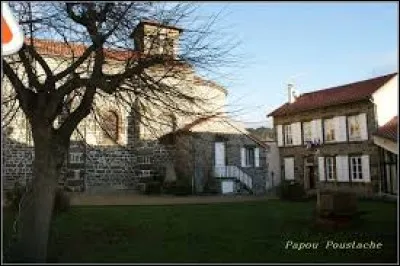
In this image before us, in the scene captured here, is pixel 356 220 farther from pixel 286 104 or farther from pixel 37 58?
pixel 286 104

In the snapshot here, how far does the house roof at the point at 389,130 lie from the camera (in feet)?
82.3

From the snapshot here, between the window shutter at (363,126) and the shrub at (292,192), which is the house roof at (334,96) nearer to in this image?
the window shutter at (363,126)

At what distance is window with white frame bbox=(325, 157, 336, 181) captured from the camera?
30656 millimetres

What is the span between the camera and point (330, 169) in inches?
1219

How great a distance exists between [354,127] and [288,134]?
659cm

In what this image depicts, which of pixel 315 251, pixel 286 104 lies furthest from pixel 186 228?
pixel 286 104

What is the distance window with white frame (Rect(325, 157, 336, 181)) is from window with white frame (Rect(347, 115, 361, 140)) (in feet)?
7.31

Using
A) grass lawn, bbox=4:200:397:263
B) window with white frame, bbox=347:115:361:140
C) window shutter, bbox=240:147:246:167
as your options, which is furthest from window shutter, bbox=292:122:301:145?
grass lawn, bbox=4:200:397:263

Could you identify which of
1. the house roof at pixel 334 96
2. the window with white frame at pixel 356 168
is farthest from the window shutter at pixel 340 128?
the window with white frame at pixel 356 168

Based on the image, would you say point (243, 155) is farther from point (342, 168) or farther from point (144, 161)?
point (144, 161)

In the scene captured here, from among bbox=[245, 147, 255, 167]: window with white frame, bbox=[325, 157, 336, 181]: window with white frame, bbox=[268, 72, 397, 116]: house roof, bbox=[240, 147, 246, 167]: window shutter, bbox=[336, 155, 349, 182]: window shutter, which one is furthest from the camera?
bbox=[245, 147, 255, 167]: window with white frame

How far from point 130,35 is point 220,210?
1048 cm

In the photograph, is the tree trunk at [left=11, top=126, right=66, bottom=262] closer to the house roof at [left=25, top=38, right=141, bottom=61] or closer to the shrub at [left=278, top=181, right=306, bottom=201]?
the house roof at [left=25, top=38, right=141, bottom=61]

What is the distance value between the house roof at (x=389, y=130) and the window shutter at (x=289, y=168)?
8297 mm
